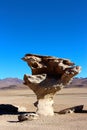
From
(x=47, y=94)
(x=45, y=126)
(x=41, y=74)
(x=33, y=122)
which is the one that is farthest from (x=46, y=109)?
(x=45, y=126)

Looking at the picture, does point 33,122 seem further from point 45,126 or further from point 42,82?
point 42,82

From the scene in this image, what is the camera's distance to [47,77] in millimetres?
26219

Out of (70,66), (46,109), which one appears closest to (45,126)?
(46,109)

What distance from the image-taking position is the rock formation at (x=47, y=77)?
2514 cm

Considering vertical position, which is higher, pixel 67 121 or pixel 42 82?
pixel 42 82

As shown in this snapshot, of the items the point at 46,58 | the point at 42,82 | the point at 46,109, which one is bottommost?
the point at 46,109

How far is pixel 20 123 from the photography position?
806 inches

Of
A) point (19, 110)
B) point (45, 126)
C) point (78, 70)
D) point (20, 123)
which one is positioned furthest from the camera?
point (19, 110)

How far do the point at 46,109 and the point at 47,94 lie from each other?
114cm

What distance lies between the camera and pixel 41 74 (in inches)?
Result: 1029

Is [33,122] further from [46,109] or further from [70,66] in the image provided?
[70,66]

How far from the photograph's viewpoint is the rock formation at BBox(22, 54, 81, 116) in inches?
990

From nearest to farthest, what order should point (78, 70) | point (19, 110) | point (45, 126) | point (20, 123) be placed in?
point (45, 126) < point (20, 123) < point (78, 70) < point (19, 110)

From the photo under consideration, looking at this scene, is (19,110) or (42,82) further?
(19,110)
